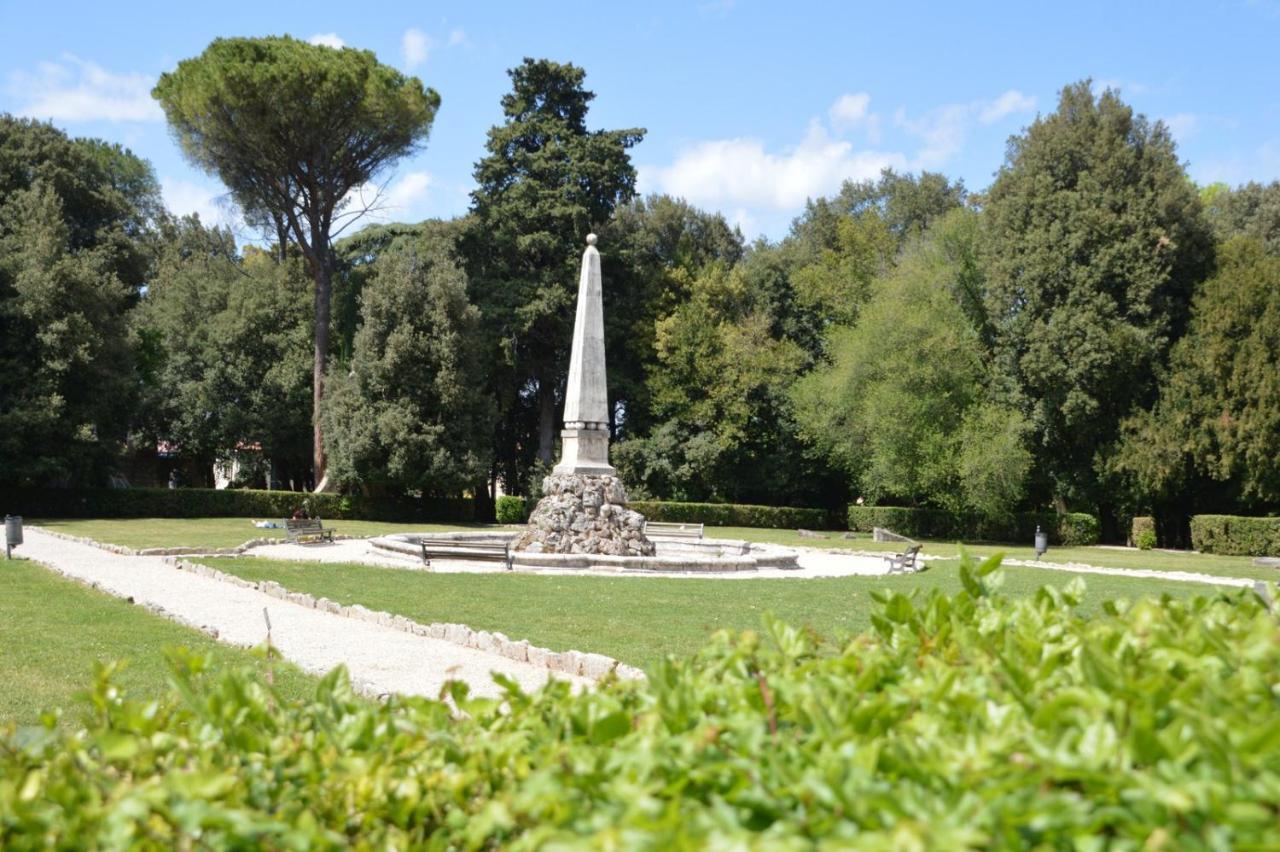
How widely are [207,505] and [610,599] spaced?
25510mm

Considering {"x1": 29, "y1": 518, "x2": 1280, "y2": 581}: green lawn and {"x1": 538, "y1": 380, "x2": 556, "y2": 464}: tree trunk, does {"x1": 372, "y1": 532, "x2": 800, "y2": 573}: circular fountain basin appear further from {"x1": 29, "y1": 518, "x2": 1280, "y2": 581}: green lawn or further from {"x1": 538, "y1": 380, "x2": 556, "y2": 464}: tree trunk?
{"x1": 538, "y1": 380, "x2": 556, "y2": 464}: tree trunk

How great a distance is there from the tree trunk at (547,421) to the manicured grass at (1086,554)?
7.76 m

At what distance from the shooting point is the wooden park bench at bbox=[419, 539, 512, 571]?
1956cm

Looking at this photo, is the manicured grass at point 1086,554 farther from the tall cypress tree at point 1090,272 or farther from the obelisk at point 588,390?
the obelisk at point 588,390

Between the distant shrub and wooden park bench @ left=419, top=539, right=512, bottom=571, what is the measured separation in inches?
715

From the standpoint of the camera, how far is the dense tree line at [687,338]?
3331 centimetres

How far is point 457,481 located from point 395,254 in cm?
932

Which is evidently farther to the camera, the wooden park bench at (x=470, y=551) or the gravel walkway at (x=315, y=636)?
the wooden park bench at (x=470, y=551)

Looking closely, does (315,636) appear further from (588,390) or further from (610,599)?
(588,390)

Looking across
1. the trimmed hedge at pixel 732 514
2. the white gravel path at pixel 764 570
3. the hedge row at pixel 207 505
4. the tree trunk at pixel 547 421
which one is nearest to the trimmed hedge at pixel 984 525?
the trimmed hedge at pixel 732 514

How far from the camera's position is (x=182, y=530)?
92.2 feet

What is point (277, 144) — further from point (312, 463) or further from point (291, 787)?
point (291, 787)

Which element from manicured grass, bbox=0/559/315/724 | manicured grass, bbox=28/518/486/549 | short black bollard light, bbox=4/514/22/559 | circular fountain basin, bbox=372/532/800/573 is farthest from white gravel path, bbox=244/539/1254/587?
manicured grass, bbox=0/559/315/724

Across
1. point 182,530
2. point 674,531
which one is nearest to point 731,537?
point 674,531
